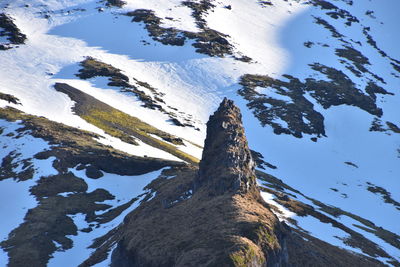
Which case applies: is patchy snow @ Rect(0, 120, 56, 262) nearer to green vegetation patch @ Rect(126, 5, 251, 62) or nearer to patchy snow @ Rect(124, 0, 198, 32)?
green vegetation patch @ Rect(126, 5, 251, 62)

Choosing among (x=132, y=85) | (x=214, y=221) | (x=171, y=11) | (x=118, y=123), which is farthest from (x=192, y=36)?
(x=214, y=221)

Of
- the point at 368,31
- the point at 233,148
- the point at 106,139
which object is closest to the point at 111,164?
the point at 106,139

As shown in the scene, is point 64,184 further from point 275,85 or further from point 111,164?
point 275,85

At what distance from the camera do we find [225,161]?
4038cm

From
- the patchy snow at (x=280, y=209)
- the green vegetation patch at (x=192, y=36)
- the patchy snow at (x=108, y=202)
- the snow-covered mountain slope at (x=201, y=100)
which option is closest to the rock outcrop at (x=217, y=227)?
the patchy snow at (x=108, y=202)

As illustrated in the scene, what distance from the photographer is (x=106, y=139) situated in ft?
248

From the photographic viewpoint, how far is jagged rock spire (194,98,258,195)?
1506 inches

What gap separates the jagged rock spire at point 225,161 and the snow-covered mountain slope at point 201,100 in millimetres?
13293

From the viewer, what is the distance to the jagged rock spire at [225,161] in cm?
3825

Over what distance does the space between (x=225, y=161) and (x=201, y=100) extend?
85586 millimetres

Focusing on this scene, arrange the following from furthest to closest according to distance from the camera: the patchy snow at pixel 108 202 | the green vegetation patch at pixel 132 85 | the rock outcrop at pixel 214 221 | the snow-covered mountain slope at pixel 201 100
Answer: the green vegetation patch at pixel 132 85 < the snow-covered mountain slope at pixel 201 100 < the patchy snow at pixel 108 202 < the rock outcrop at pixel 214 221

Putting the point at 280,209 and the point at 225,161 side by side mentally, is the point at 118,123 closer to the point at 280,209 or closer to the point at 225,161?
the point at 280,209

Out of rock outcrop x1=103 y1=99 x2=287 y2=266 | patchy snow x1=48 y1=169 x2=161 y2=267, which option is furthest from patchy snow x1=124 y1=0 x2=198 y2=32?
rock outcrop x1=103 y1=99 x2=287 y2=266

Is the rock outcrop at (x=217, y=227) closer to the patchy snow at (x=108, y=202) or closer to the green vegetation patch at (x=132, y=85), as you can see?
the patchy snow at (x=108, y=202)
